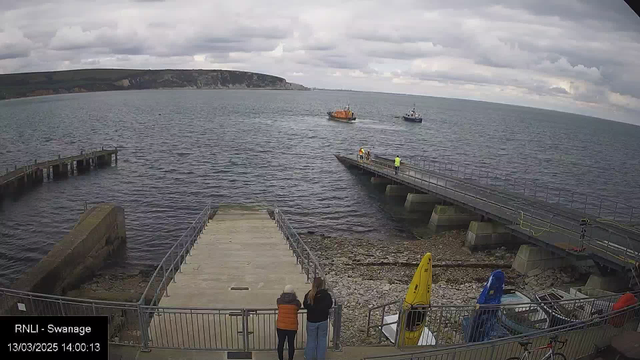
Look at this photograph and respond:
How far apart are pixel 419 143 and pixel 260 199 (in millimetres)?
53541

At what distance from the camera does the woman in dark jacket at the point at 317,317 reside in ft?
26.5

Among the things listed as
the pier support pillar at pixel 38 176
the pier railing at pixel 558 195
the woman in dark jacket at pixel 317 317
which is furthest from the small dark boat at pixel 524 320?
the pier support pillar at pixel 38 176

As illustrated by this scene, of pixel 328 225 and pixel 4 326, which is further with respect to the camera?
pixel 328 225

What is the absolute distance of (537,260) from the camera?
71.4 ft

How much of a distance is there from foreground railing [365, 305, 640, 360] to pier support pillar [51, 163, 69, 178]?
4564 cm

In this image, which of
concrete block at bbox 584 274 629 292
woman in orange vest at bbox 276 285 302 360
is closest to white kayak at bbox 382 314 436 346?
woman in orange vest at bbox 276 285 302 360

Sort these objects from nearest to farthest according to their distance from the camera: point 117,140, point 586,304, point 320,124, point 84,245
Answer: point 586,304 → point 84,245 → point 117,140 → point 320,124

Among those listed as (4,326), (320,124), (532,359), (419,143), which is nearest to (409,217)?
(532,359)

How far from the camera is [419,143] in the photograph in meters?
86.0

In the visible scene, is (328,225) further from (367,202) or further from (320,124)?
(320,124)

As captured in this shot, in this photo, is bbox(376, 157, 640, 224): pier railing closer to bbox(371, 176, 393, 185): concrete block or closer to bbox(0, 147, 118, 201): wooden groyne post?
bbox(371, 176, 393, 185): concrete block
